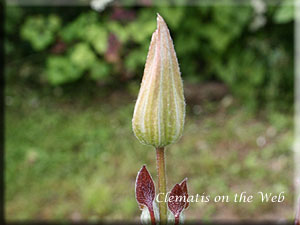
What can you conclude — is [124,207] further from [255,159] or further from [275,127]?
[275,127]

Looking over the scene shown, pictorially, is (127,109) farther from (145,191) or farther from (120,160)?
(145,191)

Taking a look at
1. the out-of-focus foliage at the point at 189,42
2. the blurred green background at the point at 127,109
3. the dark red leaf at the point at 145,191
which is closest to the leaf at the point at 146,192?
the dark red leaf at the point at 145,191

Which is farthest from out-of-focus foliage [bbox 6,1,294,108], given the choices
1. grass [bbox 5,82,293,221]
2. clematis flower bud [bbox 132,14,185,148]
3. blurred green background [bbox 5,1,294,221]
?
clematis flower bud [bbox 132,14,185,148]

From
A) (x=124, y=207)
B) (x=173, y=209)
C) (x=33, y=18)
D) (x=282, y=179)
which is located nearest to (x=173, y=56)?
(x=173, y=209)

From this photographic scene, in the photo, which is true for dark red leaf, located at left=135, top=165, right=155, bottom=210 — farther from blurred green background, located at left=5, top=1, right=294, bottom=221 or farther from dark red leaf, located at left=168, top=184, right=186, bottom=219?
blurred green background, located at left=5, top=1, right=294, bottom=221


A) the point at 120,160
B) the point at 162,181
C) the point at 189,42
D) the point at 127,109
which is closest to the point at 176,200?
the point at 162,181
